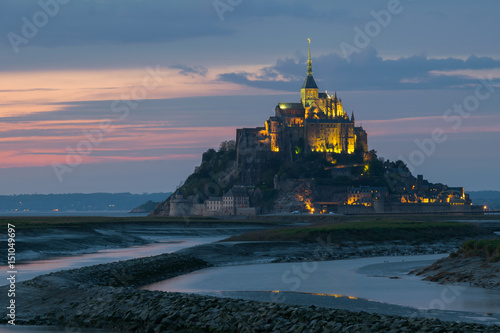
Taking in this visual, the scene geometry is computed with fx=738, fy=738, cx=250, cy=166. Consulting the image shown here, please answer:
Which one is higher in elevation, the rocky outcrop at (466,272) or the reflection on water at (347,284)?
the rocky outcrop at (466,272)

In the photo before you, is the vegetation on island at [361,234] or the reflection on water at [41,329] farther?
the vegetation on island at [361,234]

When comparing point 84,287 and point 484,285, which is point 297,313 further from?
point 484,285

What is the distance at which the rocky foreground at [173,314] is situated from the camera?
20.8m

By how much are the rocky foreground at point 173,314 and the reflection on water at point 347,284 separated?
18.3ft

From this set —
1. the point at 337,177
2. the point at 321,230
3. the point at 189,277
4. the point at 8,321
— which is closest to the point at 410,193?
the point at 337,177

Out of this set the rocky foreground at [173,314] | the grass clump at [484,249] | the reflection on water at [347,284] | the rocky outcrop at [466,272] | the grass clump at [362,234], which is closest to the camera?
the rocky foreground at [173,314]

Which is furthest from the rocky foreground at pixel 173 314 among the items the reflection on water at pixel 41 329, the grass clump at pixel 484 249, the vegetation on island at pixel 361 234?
the vegetation on island at pixel 361 234

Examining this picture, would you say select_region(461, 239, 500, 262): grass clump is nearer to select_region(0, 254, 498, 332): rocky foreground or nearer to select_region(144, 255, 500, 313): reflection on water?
select_region(144, 255, 500, 313): reflection on water

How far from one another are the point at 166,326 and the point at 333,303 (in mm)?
8295

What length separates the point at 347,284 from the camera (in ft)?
117

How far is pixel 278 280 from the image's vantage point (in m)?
37.4

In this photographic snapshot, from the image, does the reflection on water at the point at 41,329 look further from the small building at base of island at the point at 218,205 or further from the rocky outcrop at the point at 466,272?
the small building at base of island at the point at 218,205

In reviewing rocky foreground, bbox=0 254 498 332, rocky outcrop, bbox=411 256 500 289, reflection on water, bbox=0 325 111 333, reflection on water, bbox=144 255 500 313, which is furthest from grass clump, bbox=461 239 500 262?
reflection on water, bbox=0 325 111 333

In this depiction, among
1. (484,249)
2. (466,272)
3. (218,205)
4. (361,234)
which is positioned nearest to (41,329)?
(466,272)
